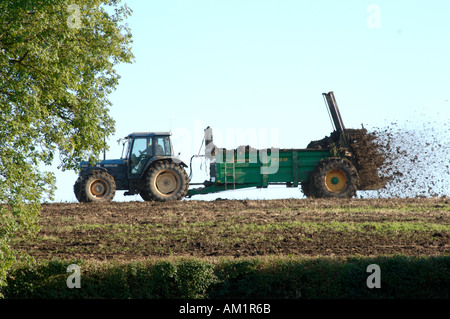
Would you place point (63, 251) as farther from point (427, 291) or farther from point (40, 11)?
point (427, 291)

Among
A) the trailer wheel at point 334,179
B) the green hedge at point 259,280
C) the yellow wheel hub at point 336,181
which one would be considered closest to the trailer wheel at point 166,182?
the trailer wheel at point 334,179

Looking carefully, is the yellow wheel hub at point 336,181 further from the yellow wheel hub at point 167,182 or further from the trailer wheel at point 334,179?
the yellow wheel hub at point 167,182

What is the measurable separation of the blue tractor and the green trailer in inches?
49.6

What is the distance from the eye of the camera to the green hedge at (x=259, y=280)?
11117mm

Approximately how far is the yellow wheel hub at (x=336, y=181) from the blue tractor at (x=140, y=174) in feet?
19.4

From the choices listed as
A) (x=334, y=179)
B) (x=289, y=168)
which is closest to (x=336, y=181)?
(x=334, y=179)

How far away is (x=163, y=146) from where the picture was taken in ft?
71.1

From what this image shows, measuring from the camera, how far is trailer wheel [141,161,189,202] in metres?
21.2

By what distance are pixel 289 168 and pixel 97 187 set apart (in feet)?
25.4

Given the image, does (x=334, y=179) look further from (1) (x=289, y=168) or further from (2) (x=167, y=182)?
(2) (x=167, y=182)

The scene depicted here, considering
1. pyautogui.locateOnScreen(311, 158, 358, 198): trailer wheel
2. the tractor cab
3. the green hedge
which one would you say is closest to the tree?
the green hedge
